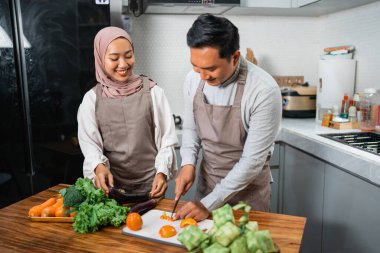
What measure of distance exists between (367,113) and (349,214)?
783 millimetres

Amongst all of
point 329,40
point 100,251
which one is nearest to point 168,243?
point 100,251

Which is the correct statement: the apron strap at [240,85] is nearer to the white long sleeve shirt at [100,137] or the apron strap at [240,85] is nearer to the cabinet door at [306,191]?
the white long sleeve shirt at [100,137]

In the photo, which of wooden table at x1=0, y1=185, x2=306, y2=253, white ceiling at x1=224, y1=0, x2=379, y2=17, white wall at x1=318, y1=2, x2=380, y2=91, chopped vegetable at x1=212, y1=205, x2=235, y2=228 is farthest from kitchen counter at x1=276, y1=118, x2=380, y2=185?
chopped vegetable at x1=212, y1=205, x2=235, y2=228

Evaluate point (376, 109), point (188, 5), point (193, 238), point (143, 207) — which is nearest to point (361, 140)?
point (376, 109)

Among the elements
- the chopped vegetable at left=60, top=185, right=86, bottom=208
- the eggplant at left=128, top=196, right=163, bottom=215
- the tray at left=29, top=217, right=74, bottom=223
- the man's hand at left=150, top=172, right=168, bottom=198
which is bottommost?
the tray at left=29, top=217, right=74, bottom=223

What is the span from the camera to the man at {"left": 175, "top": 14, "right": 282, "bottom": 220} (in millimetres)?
1270

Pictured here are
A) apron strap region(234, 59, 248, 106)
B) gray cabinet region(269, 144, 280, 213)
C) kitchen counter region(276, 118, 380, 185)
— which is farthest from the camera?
gray cabinet region(269, 144, 280, 213)

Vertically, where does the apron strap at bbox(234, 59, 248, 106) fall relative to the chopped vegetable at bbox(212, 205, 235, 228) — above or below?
above

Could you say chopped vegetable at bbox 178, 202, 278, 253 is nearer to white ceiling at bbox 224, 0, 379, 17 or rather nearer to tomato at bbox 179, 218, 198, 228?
tomato at bbox 179, 218, 198, 228

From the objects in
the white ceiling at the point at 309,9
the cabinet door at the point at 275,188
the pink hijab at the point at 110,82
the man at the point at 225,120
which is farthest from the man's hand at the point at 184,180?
the white ceiling at the point at 309,9

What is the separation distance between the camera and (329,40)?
2854 millimetres

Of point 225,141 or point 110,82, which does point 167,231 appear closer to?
point 225,141

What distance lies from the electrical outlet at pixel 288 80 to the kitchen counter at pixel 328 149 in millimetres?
449

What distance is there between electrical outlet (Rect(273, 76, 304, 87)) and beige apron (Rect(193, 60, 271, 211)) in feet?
5.17
